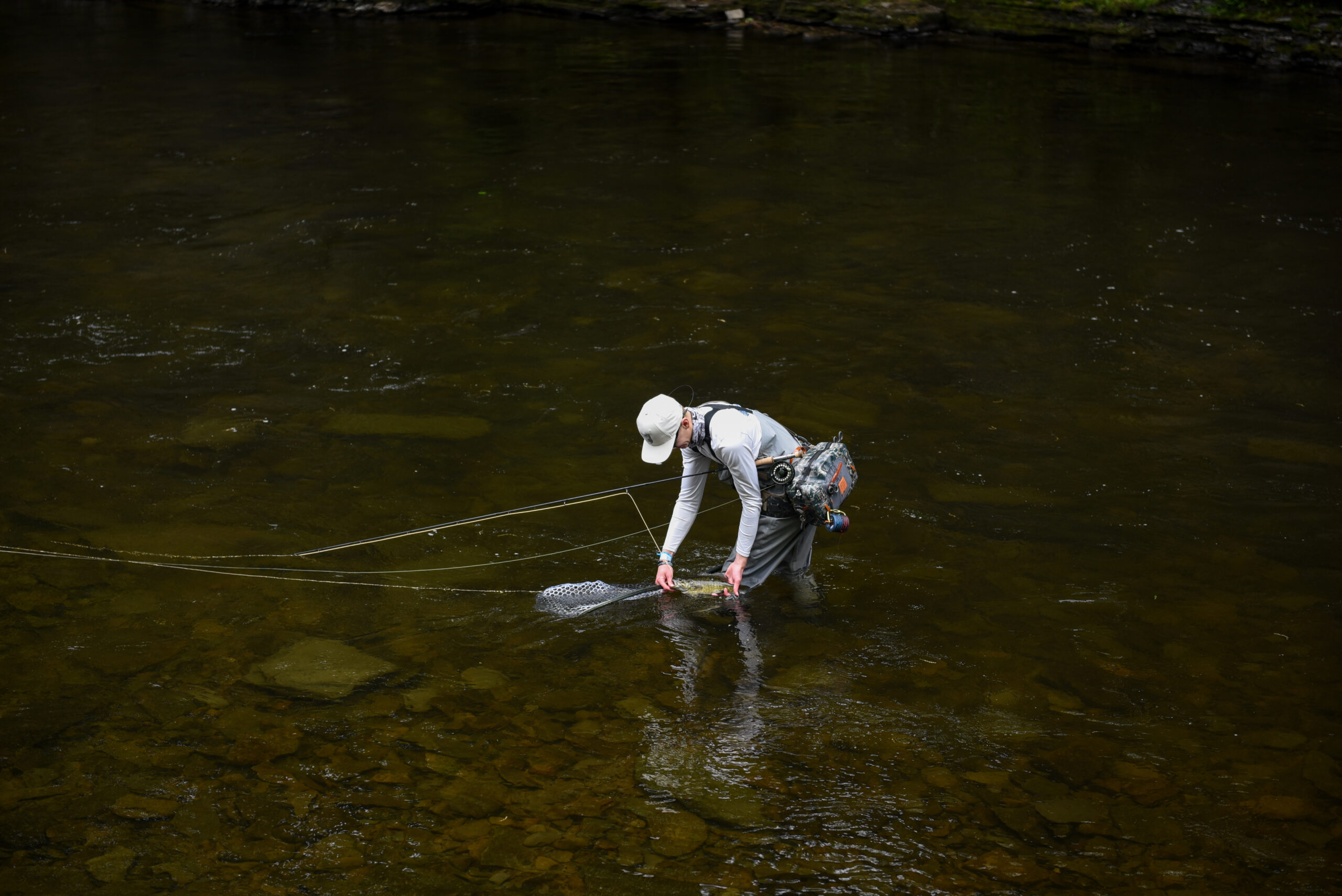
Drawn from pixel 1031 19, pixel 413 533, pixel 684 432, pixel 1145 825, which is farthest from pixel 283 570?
pixel 1031 19

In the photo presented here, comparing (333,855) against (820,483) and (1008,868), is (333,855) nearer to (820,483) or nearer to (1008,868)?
(1008,868)

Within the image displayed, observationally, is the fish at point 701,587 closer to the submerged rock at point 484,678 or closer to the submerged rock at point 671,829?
the submerged rock at point 484,678

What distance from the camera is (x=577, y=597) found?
6.42 m

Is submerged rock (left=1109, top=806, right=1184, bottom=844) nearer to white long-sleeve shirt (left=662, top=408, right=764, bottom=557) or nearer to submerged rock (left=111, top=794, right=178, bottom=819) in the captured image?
white long-sleeve shirt (left=662, top=408, right=764, bottom=557)

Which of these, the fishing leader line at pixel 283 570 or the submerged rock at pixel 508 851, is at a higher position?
the fishing leader line at pixel 283 570

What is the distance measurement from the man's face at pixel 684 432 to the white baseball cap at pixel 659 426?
20mm

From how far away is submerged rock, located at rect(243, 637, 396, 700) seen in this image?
573cm

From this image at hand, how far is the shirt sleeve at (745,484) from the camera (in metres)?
5.62

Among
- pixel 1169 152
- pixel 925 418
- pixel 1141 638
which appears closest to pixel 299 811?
pixel 1141 638

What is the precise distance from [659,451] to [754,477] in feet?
1.70

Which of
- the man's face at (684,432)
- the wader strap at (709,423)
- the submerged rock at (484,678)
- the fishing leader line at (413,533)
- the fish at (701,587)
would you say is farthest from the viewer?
the fishing leader line at (413,533)

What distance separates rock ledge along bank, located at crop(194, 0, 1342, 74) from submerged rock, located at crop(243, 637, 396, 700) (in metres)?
22.3

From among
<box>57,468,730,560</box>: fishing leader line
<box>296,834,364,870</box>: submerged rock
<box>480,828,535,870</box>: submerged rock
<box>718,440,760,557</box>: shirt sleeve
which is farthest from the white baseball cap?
<box>296,834,364,870</box>: submerged rock

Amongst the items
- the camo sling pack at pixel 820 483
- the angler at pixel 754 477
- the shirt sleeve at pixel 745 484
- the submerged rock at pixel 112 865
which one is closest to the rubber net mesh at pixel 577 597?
the angler at pixel 754 477
